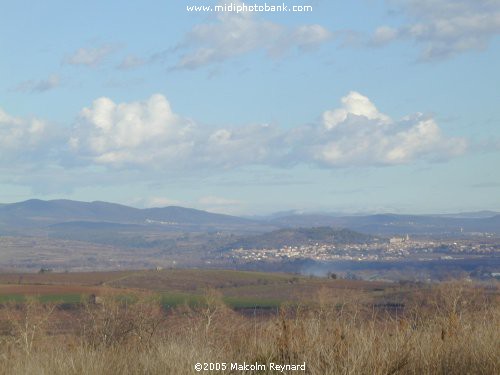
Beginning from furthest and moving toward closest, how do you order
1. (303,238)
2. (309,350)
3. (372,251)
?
(303,238) < (372,251) < (309,350)

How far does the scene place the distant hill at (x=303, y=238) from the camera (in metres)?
150

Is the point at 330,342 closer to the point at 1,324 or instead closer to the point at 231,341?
the point at 231,341

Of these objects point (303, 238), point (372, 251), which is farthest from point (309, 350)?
point (303, 238)

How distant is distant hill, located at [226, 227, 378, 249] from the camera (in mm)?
149500

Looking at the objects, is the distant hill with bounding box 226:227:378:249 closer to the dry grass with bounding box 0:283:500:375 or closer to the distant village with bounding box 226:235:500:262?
the distant village with bounding box 226:235:500:262

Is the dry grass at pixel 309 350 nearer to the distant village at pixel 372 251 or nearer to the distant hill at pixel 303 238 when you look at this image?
the distant village at pixel 372 251

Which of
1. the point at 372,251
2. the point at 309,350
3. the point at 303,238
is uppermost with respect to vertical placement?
the point at 309,350

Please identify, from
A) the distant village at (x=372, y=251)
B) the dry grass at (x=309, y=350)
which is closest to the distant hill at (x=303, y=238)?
the distant village at (x=372, y=251)

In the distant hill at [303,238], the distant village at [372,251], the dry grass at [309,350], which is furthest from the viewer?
the distant hill at [303,238]

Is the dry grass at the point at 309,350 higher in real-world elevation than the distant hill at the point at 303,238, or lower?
higher

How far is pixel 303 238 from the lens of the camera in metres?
153

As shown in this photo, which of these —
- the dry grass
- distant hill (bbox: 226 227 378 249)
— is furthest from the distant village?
the dry grass

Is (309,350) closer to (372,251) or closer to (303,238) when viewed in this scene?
(372,251)

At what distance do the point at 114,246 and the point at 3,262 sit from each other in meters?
60.6
